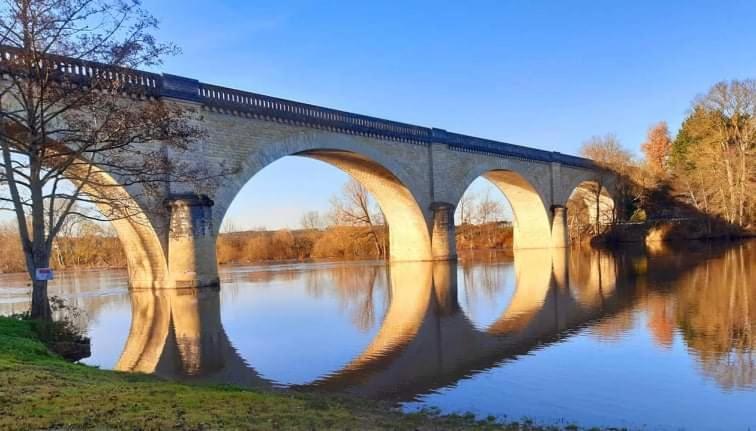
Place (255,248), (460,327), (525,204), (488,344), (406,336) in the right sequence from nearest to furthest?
(488,344) < (406,336) < (460,327) < (525,204) < (255,248)

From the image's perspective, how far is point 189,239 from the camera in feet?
68.6

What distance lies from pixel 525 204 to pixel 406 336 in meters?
41.5

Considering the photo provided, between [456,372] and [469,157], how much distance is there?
109 feet

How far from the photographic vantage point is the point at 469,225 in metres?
65.0

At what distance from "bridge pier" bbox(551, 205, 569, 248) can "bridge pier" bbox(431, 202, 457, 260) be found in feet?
55.0

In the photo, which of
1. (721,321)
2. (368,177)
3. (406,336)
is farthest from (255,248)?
(721,321)

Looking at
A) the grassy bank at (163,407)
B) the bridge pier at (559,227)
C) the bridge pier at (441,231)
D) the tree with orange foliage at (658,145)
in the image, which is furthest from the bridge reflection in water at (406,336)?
the tree with orange foliage at (658,145)

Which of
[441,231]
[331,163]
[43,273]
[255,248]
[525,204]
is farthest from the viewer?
[255,248]

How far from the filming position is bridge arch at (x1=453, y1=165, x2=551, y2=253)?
48000mm

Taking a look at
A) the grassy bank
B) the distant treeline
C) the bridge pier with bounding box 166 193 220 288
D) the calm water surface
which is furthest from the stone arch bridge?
the distant treeline

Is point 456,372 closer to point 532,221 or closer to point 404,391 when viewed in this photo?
point 404,391

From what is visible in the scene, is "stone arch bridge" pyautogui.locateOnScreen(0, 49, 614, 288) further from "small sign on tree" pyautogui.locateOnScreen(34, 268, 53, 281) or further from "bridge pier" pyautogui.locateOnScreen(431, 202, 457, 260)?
"small sign on tree" pyautogui.locateOnScreen(34, 268, 53, 281)

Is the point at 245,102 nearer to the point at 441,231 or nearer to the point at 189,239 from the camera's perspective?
the point at 189,239

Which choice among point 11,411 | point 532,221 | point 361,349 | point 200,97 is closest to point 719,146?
point 532,221
